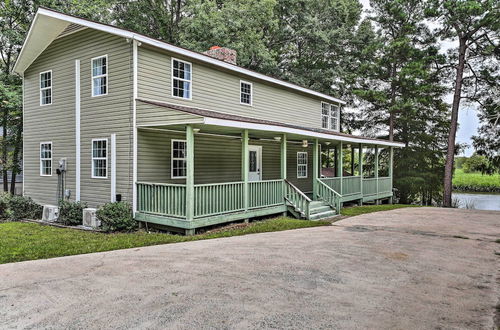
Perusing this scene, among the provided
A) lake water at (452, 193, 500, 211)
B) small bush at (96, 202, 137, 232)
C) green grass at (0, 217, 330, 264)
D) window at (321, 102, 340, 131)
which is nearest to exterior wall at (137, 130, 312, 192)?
small bush at (96, 202, 137, 232)

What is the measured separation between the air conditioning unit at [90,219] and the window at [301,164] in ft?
34.0

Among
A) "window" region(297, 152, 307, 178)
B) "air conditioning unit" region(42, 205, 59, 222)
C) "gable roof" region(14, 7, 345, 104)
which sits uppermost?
"gable roof" region(14, 7, 345, 104)

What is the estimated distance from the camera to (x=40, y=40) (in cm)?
1248

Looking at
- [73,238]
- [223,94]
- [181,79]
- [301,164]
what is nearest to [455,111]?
[301,164]

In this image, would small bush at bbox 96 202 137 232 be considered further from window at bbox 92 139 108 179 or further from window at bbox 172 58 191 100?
window at bbox 172 58 191 100

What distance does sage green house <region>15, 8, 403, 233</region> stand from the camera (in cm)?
959

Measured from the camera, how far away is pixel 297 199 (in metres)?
12.0

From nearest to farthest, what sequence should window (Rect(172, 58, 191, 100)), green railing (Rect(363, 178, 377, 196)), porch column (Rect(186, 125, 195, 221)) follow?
1. porch column (Rect(186, 125, 195, 221))
2. window (Rect(172, 58, 191, 100))
3. green railing (Rect(363, 178, 377, 196))

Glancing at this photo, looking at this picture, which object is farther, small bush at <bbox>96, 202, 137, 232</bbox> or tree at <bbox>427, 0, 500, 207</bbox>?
tree at <bbox>427, 0, 500, 207</bbox>

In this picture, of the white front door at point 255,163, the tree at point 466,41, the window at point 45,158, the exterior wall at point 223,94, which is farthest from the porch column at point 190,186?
the tree at point 466,41

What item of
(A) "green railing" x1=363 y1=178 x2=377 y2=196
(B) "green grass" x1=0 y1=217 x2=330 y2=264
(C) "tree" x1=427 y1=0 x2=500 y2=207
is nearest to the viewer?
(B) "green grass" x1=0 y1=217 x2=330 y2=264

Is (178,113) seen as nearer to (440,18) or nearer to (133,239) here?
(133,239)

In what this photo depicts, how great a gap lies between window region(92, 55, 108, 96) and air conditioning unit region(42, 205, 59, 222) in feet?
13.0

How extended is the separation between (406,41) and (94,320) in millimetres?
22870
